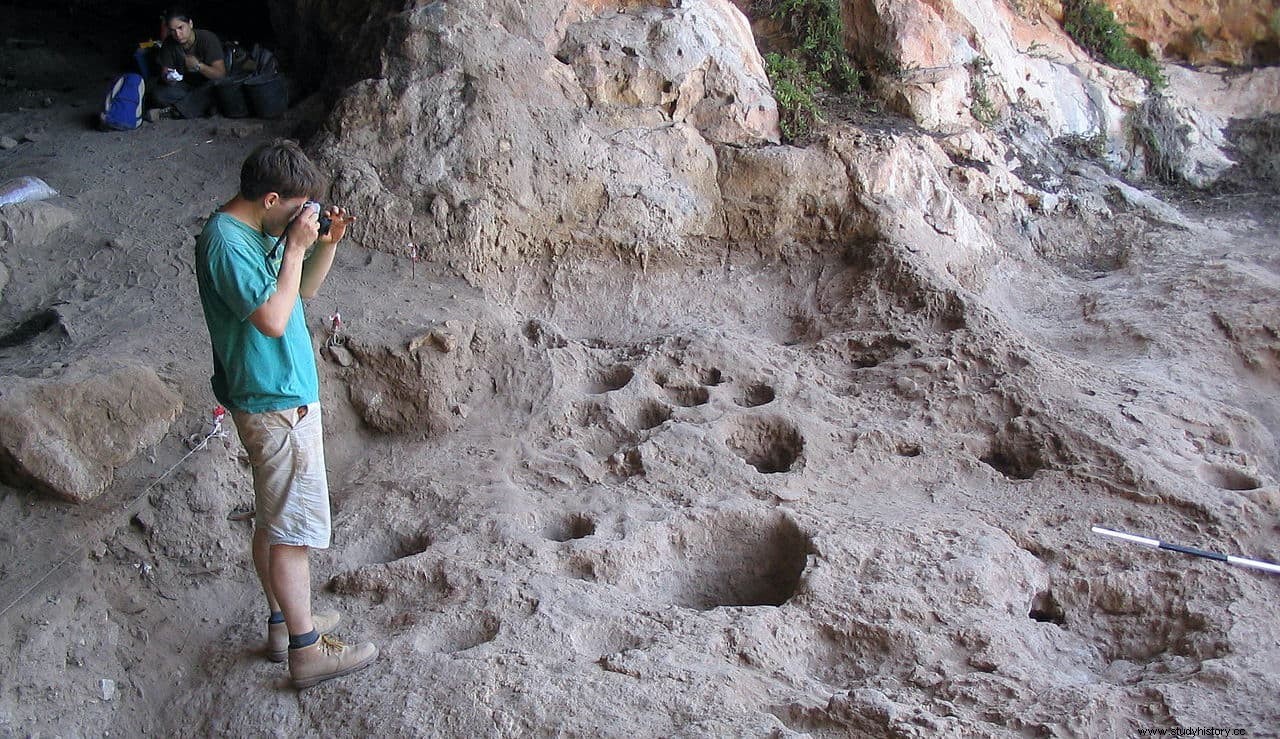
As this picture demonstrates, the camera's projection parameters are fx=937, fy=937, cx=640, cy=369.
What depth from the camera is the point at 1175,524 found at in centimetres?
347

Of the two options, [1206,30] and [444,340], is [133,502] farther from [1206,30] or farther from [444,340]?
[1206,30]

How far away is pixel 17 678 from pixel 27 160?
12.4 ft

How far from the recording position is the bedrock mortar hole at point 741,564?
3.28 meters

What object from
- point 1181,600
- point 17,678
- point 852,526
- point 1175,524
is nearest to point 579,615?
point 852,526

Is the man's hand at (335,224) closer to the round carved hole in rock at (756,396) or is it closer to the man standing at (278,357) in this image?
the man standing at (278,357)

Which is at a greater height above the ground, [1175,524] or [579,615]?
[1175,524]

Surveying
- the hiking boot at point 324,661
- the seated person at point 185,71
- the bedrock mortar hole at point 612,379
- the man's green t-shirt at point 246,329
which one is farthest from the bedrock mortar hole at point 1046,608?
the seated person at point 185,71

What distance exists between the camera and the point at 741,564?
3.40m

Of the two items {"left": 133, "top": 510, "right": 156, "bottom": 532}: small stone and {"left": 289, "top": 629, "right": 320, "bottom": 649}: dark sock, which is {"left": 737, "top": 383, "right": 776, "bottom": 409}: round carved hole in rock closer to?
{"left": 289, "top": 629, "right": 320, "bottom": 649}: dark sock

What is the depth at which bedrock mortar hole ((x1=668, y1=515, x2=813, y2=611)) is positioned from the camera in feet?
10.8

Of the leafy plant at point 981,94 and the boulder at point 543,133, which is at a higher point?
the leafy plant at point 981,94

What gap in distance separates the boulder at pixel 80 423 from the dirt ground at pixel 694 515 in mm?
77

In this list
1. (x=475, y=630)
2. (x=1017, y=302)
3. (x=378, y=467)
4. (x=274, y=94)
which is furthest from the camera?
(x=274, y=94)

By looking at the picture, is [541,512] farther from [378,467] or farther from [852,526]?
[852,526]
